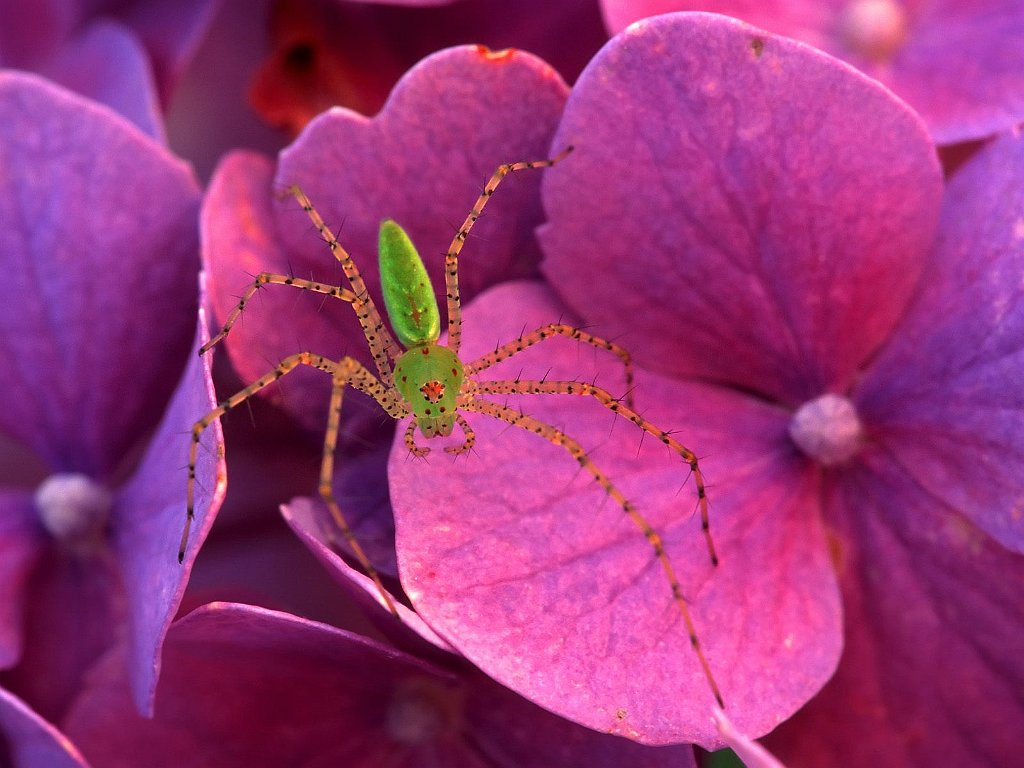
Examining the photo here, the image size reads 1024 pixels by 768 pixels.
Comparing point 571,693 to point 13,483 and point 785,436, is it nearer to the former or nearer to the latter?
point 785,436

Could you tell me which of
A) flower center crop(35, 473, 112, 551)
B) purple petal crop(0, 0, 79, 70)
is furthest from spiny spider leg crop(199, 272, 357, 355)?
purple petal crop(0, 0, 79, 70)

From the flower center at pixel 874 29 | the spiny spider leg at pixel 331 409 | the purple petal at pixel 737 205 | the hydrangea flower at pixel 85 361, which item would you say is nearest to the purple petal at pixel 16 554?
the hydrangea flower at pixel 85 361

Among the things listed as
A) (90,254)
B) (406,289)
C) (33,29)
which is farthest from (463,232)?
(33,29)

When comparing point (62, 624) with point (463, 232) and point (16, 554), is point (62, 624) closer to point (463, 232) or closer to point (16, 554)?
point (16, 554)

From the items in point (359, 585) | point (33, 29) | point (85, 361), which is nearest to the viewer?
point (359, 585)

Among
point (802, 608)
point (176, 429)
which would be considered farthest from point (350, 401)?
point (802, 608)

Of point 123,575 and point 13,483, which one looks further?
point 13,483
